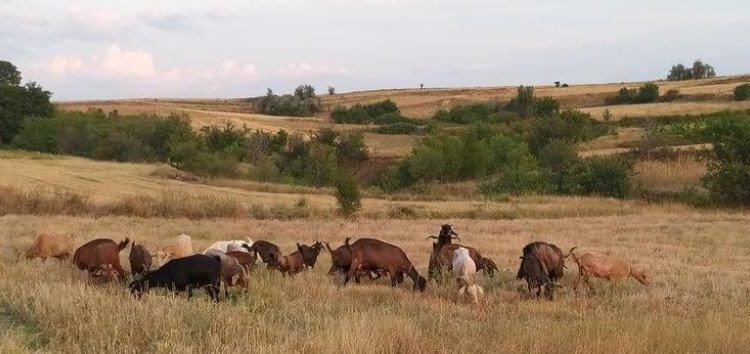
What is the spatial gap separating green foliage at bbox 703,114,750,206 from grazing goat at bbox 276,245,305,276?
90.8ft

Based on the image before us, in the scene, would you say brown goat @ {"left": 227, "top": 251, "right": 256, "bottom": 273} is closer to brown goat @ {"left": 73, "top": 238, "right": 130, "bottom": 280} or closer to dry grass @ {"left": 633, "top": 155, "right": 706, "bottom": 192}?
brown goat @ {"left": 73, "top": 238, "right": 130, "bottom": 280}

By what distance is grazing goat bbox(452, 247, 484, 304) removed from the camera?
1091cm

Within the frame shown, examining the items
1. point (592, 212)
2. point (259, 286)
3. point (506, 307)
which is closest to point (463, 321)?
point (506, 307)

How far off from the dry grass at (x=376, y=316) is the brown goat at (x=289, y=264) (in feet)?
1.05

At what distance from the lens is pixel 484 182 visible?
175 feet

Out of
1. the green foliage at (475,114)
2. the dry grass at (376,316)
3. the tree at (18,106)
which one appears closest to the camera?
the dry grass at (376,316)

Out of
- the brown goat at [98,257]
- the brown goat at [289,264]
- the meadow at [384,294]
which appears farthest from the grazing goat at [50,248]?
the brown goat at [289,264]

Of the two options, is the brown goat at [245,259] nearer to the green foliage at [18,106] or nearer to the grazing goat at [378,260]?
the grazing goat at [378,260]

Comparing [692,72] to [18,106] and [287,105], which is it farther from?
[18,106]

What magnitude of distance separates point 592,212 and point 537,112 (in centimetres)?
6329

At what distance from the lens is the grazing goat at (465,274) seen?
10914 mm

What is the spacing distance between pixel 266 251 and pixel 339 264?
1.58 m

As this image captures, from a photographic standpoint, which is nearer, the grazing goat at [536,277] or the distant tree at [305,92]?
the grazing goat at [536,277]

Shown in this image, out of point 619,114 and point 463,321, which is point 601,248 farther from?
point 619,114
